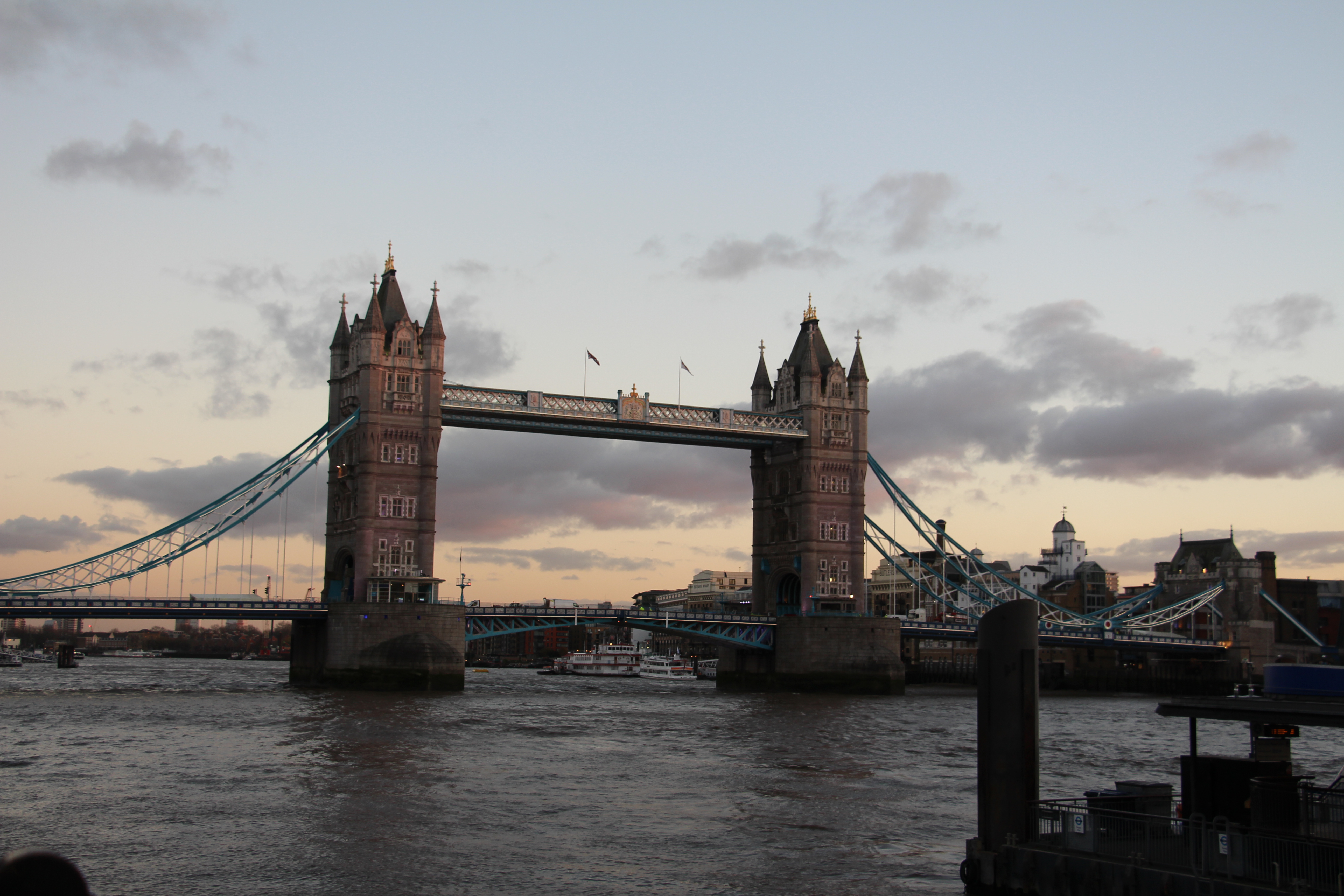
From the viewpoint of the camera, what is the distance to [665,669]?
127 metres

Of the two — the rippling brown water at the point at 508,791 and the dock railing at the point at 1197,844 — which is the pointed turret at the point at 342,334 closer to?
the rippling brown water at the point at 508,791

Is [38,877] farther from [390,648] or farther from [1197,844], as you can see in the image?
[390,648]

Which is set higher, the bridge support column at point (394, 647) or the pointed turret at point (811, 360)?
the pointed turret at point (811, 360)

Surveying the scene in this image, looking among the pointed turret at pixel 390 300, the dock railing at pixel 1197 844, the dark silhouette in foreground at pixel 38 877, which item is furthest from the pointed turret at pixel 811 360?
the dark silhouette in foreground at pixel 38 877

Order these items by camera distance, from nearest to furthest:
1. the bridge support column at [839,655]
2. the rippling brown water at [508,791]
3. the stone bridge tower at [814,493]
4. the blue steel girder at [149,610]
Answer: the rippling brown water at [508,791]
the blue steel girder at [149,610]
the bridge support column at [839,655]
the stone bridge tower at [814,493]

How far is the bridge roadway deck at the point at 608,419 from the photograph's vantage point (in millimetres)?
79438

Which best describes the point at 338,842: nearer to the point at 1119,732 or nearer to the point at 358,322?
the point at 1119,732

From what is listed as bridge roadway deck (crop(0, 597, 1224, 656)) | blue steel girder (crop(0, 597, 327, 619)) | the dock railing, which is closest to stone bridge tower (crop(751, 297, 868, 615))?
bridge roadway deck (crop(0, 597, 1224, 656))

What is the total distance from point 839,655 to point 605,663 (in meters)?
57.6

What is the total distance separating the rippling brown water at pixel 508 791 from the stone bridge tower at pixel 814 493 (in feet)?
79.7

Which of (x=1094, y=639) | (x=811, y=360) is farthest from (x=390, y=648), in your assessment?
(x=1094, y=639)

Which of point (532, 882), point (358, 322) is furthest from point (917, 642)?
point (532, 882)

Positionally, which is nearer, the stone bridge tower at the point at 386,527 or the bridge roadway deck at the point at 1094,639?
the stone bridge tower at the point at 386,527

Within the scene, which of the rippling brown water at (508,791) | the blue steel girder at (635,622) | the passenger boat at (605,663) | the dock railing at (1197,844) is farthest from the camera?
the passenger boat at (605,663)
